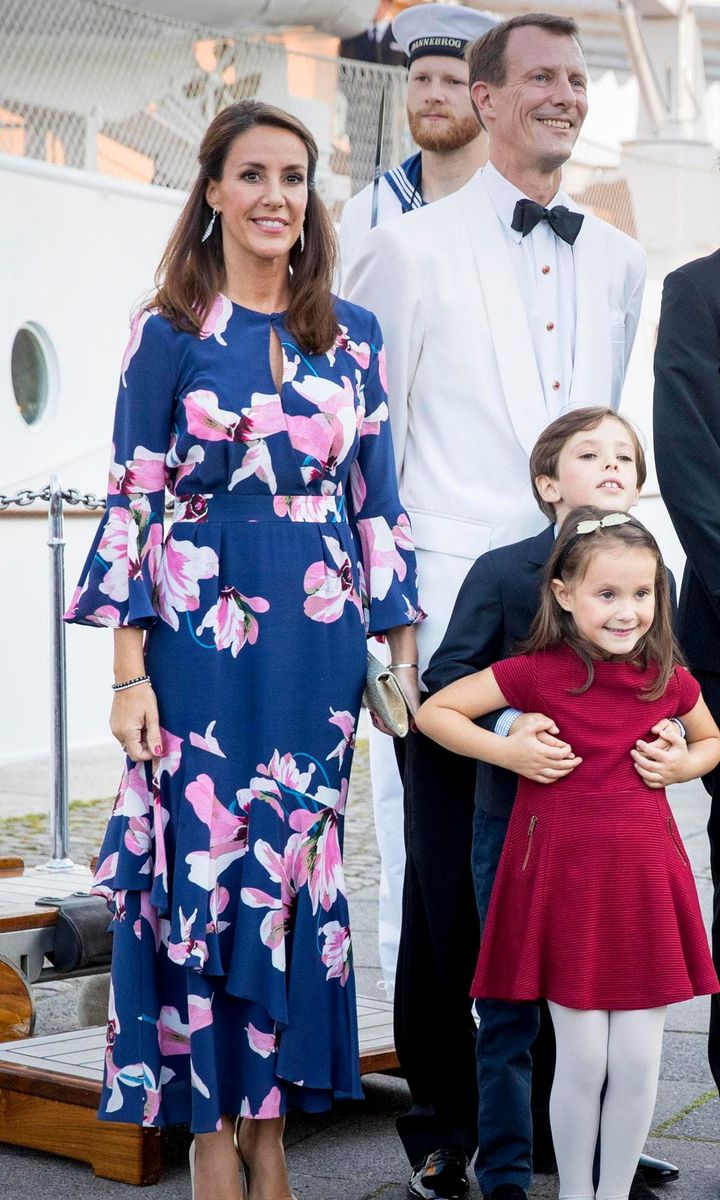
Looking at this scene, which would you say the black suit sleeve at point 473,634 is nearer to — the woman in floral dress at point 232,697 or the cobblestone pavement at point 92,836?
the woman in floral dress at point 232,697

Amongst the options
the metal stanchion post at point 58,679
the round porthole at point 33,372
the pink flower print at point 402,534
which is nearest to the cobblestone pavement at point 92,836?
the metal stanchion post at point 58,679

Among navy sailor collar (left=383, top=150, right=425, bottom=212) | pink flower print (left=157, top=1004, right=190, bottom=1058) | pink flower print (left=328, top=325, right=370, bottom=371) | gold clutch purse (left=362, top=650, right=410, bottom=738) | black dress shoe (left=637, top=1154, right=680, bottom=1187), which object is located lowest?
black dress shoe (left=637, top=1154, right=680, bottom=1187)

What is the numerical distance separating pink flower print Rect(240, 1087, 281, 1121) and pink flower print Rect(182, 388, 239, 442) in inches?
48.6

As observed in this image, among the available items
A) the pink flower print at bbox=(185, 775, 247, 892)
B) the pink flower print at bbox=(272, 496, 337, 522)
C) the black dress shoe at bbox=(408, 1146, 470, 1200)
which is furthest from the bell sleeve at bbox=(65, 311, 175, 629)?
the black dress shoe at bbox=(408, 1146, 470, 1200)

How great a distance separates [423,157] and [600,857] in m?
2.45

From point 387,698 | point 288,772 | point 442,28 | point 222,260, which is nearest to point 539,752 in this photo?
point 387,698

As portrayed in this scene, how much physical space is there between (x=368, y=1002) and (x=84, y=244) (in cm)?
812

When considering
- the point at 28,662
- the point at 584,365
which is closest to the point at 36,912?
the point at 584,365

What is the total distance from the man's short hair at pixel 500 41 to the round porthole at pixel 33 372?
7.90 meters

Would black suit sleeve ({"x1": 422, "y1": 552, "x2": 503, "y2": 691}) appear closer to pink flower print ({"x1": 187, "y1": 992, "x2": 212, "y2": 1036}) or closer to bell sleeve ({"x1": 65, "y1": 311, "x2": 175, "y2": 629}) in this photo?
bell sleeve ({"x1": 65, "y1": 311, "x2": 175, "y2": 629})

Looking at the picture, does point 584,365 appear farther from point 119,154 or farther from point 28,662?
point 119,154

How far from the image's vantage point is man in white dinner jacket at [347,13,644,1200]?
139 inches

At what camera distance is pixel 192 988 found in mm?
3223

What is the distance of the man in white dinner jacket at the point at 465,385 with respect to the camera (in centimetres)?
352
